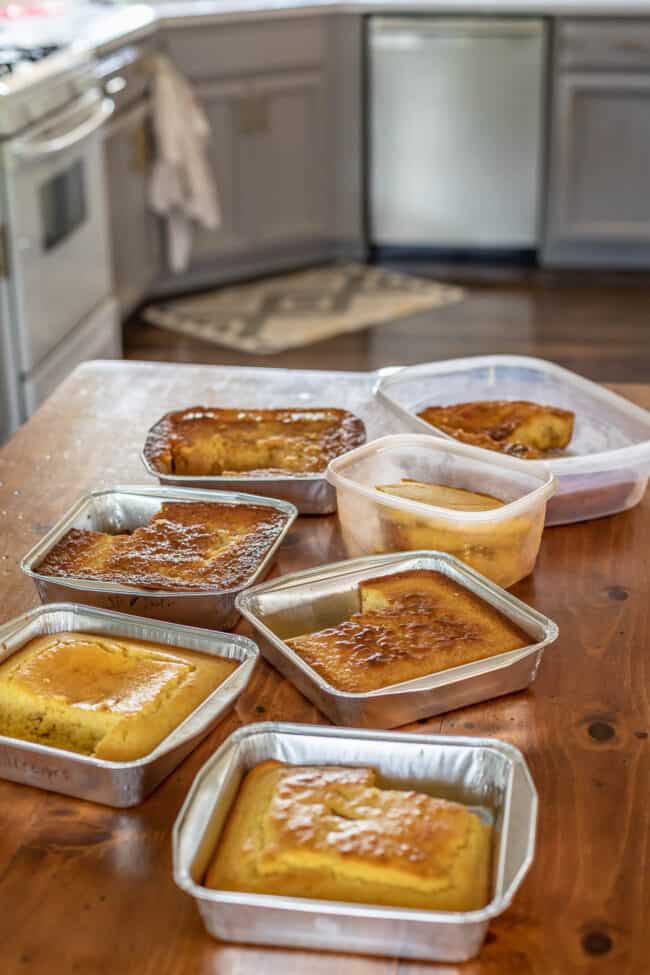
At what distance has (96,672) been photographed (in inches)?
40.7

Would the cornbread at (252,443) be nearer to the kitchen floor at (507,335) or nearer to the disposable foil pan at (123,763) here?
the disposable foil pan at (123,763)

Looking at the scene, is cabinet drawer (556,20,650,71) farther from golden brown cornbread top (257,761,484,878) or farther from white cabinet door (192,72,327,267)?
golden brown cornbread top (257,761,484,878)

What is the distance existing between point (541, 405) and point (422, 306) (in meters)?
3.04

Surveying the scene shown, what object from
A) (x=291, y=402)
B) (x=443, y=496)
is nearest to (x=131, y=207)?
(x=291, y=402)

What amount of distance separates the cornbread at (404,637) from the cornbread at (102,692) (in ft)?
0.28

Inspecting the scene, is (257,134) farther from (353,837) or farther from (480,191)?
(353,837)

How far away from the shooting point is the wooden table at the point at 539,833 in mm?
811

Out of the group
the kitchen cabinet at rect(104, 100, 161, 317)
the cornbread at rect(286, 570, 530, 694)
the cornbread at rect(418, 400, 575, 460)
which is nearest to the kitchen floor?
the kitchen cabinet at rect(104, 100, 161, 317)

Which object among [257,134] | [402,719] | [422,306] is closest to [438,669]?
[402,719]

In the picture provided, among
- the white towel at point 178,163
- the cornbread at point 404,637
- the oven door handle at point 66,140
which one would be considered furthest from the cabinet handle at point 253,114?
the cornbread at point 404,637

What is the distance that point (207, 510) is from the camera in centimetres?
130

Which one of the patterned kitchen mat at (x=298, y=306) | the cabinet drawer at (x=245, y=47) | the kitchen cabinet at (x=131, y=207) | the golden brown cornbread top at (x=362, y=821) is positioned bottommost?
the patterned kitchen mat at (x=298, y=306)

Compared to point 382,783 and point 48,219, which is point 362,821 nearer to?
point 382,783

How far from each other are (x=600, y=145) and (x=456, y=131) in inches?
21.0
